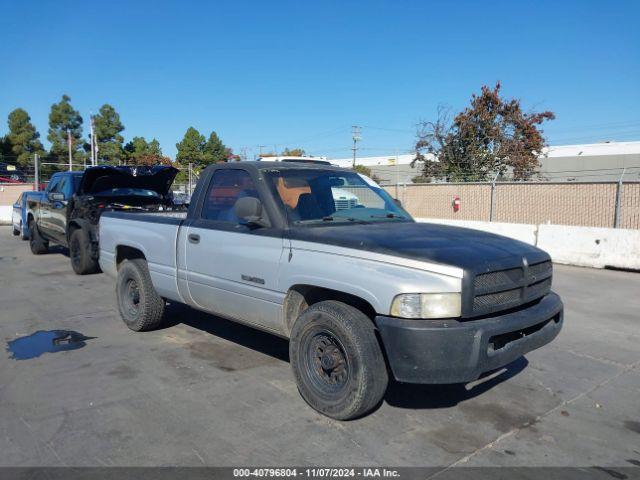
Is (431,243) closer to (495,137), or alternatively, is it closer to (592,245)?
(592,245)

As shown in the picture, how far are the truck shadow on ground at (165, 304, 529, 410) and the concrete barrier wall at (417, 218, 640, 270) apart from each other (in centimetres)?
729

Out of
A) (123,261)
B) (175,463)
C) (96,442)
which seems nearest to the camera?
(175,463)

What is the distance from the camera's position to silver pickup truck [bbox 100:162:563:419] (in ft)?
10.6

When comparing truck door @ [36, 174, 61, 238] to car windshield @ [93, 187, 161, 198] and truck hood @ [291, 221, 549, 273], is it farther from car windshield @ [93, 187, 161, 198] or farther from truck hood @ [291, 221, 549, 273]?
truck hood @ [291, 221, 549, 273]

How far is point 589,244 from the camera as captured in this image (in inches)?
450

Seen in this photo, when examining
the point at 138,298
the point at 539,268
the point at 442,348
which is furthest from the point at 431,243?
the point at 138,298

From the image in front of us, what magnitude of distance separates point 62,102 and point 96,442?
196 feet

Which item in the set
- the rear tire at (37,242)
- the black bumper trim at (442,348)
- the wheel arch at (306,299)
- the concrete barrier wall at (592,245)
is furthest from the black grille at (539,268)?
the rear tire at (37,242)

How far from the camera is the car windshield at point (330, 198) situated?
4.30 metres

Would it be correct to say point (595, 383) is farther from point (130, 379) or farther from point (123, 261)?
point (123, 261)

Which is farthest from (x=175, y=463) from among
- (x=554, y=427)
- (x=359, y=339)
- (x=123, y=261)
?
(x=123, y=261)

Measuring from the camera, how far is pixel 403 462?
10.4 feet

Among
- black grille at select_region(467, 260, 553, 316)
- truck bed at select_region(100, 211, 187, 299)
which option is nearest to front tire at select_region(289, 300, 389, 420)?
black grille at select_region(467, 260, 553, 316)

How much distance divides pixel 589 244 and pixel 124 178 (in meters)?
9.90
